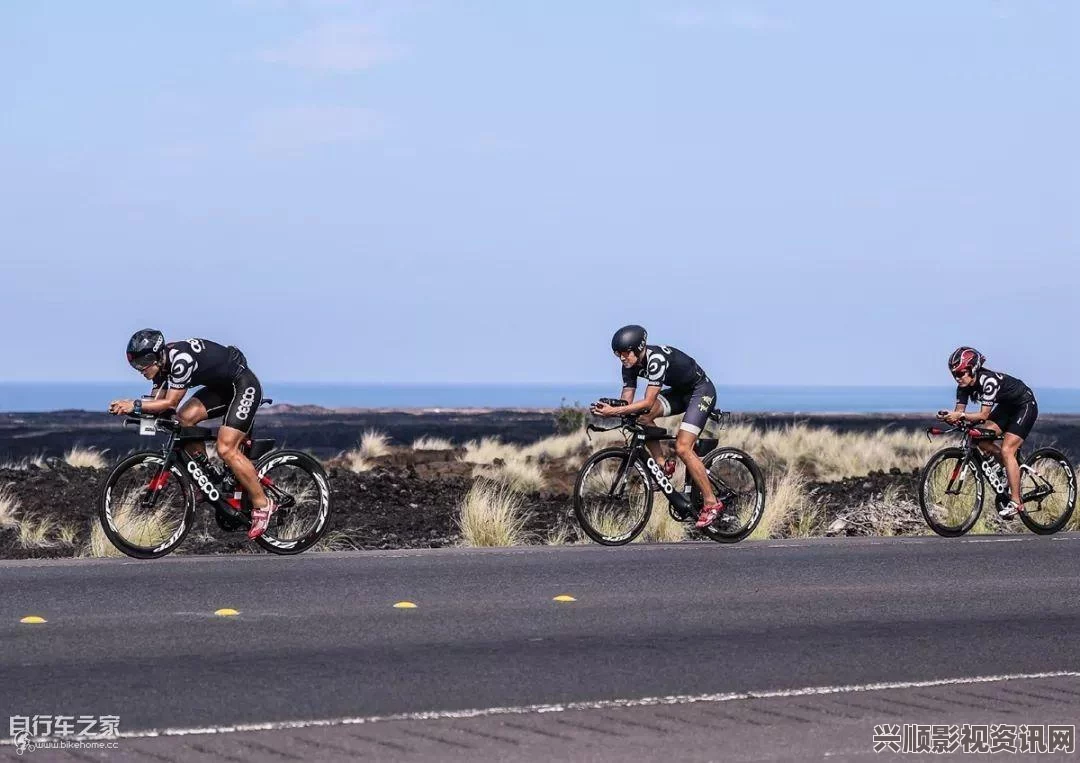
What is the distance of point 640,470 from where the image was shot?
15.2 meters

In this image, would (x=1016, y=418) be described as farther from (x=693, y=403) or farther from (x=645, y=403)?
(x=645, y=403)

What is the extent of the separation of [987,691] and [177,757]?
4.14 meters

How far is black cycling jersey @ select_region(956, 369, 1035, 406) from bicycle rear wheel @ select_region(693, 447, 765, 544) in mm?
2572

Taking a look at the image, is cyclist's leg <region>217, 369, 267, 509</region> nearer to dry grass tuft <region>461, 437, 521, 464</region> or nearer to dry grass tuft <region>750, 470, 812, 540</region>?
dry grass tuft <region>750, 470, 812, 540</region>

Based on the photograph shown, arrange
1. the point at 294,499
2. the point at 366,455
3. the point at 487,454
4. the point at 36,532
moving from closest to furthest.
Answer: the point at 294,499 → the point at 36,532 → the point at 487,454 → the point at 366,455

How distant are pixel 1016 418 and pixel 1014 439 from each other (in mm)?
223

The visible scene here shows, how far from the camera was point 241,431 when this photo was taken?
13242 mm

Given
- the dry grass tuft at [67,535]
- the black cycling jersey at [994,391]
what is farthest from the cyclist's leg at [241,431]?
→ the black cycling jersey at [994,391]

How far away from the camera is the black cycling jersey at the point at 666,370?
1484 cm

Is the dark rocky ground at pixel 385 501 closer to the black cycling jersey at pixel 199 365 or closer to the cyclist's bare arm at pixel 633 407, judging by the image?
the cyclist's bare arm at pixel 633 407

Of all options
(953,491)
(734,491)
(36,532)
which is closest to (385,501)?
(36,532)

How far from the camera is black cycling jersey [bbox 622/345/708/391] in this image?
14836 millimetres

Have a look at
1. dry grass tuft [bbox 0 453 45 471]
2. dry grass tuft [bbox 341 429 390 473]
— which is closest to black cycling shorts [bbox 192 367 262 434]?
dry grass tuft [bbox 0 453 45 471]

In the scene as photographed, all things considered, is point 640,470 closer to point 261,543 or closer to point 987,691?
point 261,543
